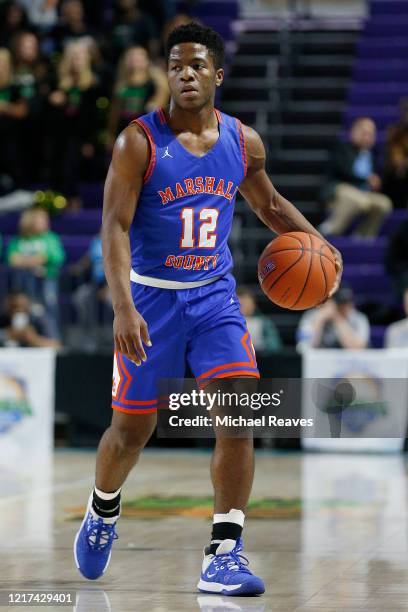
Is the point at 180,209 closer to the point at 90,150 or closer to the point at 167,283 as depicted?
the point at 167,283

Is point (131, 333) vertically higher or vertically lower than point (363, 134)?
higher

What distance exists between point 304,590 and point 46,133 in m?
11.6

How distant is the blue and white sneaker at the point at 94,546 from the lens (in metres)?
5.59

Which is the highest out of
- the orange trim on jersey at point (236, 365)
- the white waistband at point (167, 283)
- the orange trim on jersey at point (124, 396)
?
the white waistband at point (167, 283)

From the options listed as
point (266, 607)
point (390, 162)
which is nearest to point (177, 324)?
point (266, 607)

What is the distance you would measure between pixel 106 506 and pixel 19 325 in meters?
7.62

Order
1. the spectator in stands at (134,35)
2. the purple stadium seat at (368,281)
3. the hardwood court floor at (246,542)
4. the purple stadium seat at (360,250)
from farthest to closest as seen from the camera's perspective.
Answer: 1. the spectator in stands at (134,35)
2. the purple stadium seat at (360,250)
3. the purple stadium seat at (368,281)
4. the hardwood court floor at (246,542)

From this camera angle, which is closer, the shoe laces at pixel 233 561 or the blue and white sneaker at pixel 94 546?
the shoe laces at pixel 233 561

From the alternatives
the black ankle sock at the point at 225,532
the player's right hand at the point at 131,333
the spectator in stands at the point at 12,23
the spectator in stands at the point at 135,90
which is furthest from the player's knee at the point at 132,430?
the spectator in stands at the point at 12,23

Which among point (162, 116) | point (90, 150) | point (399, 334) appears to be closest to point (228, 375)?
point (162, 116)

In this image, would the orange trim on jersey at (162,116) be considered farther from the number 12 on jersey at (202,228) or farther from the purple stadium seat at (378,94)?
the purple stadium seat at (378,94)

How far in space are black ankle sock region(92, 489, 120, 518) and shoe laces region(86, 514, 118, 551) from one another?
0.03 meters

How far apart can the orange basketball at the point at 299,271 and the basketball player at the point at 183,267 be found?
0.22 metres

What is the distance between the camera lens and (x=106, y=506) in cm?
559
